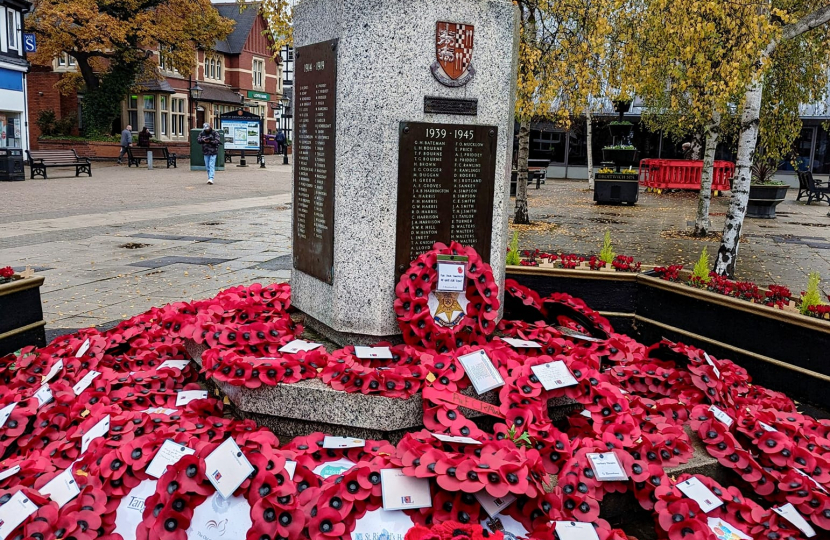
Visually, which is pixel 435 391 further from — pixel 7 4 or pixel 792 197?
pixel 7 4

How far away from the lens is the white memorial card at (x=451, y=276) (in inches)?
168

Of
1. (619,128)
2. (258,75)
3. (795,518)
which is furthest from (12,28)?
(795,518)

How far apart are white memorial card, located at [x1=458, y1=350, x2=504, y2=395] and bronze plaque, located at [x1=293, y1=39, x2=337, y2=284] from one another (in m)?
1.09

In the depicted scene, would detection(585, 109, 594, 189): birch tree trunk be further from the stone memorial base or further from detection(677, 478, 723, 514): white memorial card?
detection(677, 478, 723, 514): white memorial card

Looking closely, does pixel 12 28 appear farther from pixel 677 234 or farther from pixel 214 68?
pixel 677 234

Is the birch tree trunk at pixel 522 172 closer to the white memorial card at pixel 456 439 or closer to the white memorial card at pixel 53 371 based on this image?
the white memorial card at pixel 53 371

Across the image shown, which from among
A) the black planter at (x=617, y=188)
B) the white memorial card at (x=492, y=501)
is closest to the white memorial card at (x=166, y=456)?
the white memorial card at (x=492, y=501)

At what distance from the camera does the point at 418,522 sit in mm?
2951

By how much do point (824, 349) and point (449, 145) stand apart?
9.74 ft

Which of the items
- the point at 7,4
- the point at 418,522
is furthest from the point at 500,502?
the point at 7,4

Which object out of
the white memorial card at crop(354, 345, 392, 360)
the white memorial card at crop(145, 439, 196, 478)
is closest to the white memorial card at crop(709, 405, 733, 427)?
the white memorial card at crop(354, 345, 392, 360)

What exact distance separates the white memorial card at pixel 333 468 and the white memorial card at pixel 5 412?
69.8 inches

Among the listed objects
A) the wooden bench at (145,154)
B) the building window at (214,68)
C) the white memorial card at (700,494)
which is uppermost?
the building window at (214,68)

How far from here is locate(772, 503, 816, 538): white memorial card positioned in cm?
314
